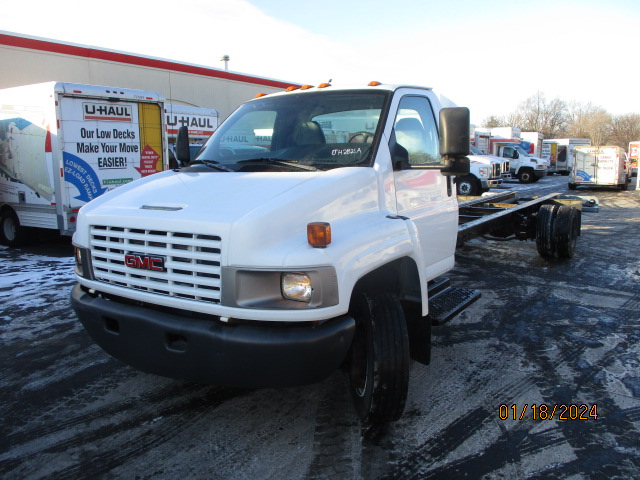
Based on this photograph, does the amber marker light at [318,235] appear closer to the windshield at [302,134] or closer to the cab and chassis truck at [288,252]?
the cab and chassis truck at [288,252]

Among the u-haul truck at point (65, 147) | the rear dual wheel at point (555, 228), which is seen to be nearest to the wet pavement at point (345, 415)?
the rear dual wheel at point (555, 228)

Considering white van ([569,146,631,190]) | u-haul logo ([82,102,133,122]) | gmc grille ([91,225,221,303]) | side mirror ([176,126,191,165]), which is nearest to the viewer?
gmc grille ([91,225,221,303])

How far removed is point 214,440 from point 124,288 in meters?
1.11

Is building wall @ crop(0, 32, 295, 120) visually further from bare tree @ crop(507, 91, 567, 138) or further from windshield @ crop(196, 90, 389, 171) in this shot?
bare tree @ crop(507, 91, 567, 138)

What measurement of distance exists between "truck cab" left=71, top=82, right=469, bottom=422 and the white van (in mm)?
24929

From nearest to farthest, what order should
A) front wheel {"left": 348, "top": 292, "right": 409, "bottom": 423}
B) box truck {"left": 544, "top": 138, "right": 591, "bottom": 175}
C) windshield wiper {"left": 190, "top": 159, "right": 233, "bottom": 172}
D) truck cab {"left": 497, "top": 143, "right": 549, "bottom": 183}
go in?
1. front wheel {"left": 348, "top": 292, "right": 409, "bottom": 423}
2. windshield wiper {"left": 190, "top": 159, "right": 233, "bottom": 172}
3. truck cab {"left": 497, "top": 143, "right": 549, "bottom": 183}
4. box truck {"left": 544, "top": 138, "right": 591, "bottom": 175}

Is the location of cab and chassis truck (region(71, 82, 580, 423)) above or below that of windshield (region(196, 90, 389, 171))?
below

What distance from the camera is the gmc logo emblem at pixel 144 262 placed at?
288cm

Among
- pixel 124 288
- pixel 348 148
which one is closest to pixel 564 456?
pixel 348 148

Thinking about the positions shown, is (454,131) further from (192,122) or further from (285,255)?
(192,122)

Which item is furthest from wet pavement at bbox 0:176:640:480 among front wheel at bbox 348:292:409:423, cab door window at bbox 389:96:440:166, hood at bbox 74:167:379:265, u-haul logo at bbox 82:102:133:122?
u-haul logo at bbox 82:102:133:122
